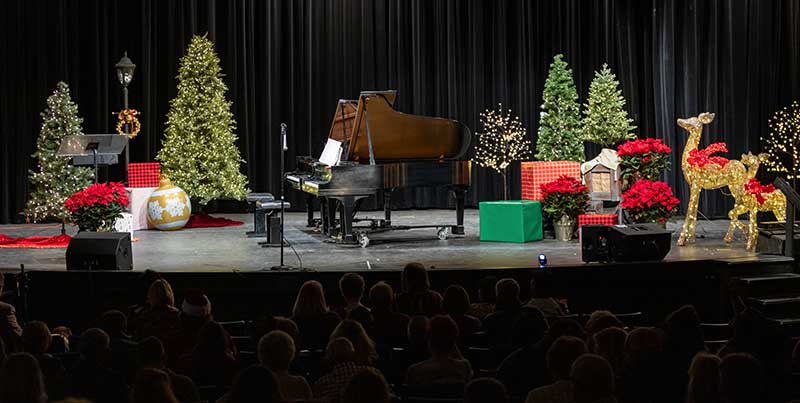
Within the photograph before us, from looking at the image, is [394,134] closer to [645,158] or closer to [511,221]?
[511,221]

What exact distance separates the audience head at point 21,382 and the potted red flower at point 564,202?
8.93 meters

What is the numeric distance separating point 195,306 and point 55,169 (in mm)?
9611

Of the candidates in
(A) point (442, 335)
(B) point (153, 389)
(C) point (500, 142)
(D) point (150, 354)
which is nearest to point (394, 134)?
(C) point (500, 142)

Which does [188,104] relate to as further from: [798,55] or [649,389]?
[649,389]

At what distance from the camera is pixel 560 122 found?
51.6ft

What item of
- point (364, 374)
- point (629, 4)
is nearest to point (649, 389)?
point (364, 374)

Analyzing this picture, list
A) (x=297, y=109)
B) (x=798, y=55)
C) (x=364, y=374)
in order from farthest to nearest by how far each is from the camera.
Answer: (x=297, y=109), (x=798, y=55), (x=364, y=374)

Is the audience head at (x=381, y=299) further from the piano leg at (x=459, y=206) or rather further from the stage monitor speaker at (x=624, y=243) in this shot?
the piano leg at (x=459, y=206)

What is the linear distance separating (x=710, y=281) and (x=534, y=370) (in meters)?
5.05

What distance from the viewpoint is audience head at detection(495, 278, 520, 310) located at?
6.58 metres

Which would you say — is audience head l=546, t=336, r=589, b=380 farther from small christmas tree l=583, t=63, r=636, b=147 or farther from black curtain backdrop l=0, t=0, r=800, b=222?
black curtain backdrop l=0, t=0, r=800, b=222

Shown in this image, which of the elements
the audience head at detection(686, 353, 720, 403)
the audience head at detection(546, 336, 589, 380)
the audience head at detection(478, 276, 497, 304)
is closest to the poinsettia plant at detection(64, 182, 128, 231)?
the audience head at detection(478, 276, 497, 304)

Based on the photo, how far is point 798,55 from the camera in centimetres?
1563

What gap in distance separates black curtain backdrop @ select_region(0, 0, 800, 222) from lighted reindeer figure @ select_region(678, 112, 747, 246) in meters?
4.35
